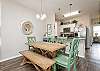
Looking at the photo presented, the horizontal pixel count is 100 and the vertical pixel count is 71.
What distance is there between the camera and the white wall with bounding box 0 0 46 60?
4.25m

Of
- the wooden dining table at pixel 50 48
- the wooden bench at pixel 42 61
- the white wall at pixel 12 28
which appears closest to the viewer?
the wooden bench at pixel 42 61

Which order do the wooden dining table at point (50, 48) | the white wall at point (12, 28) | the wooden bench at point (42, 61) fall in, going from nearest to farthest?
the wooden bench at point (42, 61), the wooden dining table at point (50, 48), the white wall at point (12, 28)

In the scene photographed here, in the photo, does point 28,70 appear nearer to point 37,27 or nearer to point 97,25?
point 37,27

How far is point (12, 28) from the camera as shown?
4.65 m

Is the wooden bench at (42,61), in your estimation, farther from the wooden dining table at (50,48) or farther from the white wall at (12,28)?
the white wall at (12,28)

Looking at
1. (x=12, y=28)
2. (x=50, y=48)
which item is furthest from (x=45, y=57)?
(x=12, y=28)

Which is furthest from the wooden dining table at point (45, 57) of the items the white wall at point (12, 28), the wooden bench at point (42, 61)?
the white wall at point (12, 28)

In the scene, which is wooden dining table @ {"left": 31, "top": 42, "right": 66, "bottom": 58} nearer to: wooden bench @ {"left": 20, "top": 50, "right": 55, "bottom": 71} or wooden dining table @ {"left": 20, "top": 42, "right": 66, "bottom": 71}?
wooden dining table @ {"left": 20, "top": 42, "right": 66, "bottom": 71}

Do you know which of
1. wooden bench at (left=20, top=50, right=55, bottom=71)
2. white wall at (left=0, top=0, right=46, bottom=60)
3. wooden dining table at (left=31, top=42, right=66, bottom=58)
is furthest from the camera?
white wall at (left=0, top=0, right=46, bottom=60)

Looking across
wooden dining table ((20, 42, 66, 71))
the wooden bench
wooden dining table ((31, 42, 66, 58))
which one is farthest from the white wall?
the wooden bench

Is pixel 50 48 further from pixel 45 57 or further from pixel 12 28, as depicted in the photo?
pixel 12 28

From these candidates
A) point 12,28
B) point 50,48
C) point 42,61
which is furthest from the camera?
point 12,28

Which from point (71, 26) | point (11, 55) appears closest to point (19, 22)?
point (11, 55)

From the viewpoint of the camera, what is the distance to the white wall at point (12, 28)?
4.25 metres
